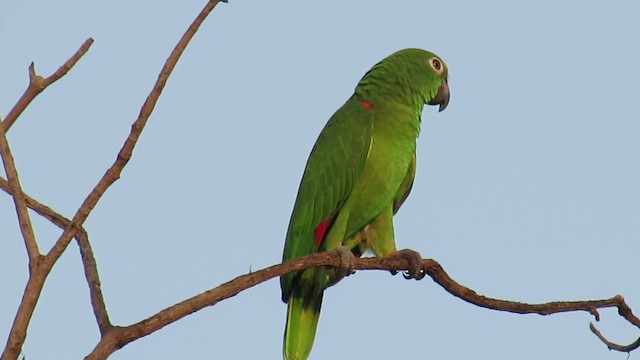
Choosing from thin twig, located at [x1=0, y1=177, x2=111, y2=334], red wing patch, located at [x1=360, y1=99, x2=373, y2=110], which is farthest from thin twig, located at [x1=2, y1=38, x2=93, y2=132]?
red wing patch, located at [x1=360, y1=99, x2=373, y2=110]

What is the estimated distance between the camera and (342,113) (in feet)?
16.1

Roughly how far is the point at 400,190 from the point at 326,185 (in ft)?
2.12

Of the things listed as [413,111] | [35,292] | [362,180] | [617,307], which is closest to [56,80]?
[35,292]

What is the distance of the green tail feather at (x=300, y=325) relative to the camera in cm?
446

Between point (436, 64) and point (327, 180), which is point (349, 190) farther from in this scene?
point (436, 64)

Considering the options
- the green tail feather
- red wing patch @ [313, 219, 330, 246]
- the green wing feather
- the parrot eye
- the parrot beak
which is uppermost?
the parrot eye

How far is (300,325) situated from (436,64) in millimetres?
1991

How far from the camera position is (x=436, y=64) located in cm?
536

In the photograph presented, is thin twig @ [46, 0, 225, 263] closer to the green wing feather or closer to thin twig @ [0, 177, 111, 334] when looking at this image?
thin twig @ [0, 177, 111, 334]

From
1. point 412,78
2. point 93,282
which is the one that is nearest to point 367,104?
point 412,78

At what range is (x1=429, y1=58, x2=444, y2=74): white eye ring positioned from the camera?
5.31 m

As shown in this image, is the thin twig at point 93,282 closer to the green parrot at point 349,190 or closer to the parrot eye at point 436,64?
the green parrot at point 349,190

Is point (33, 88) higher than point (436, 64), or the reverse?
point (436, 64)

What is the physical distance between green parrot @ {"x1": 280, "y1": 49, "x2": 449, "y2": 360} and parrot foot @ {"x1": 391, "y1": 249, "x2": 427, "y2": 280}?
32 centimetres
